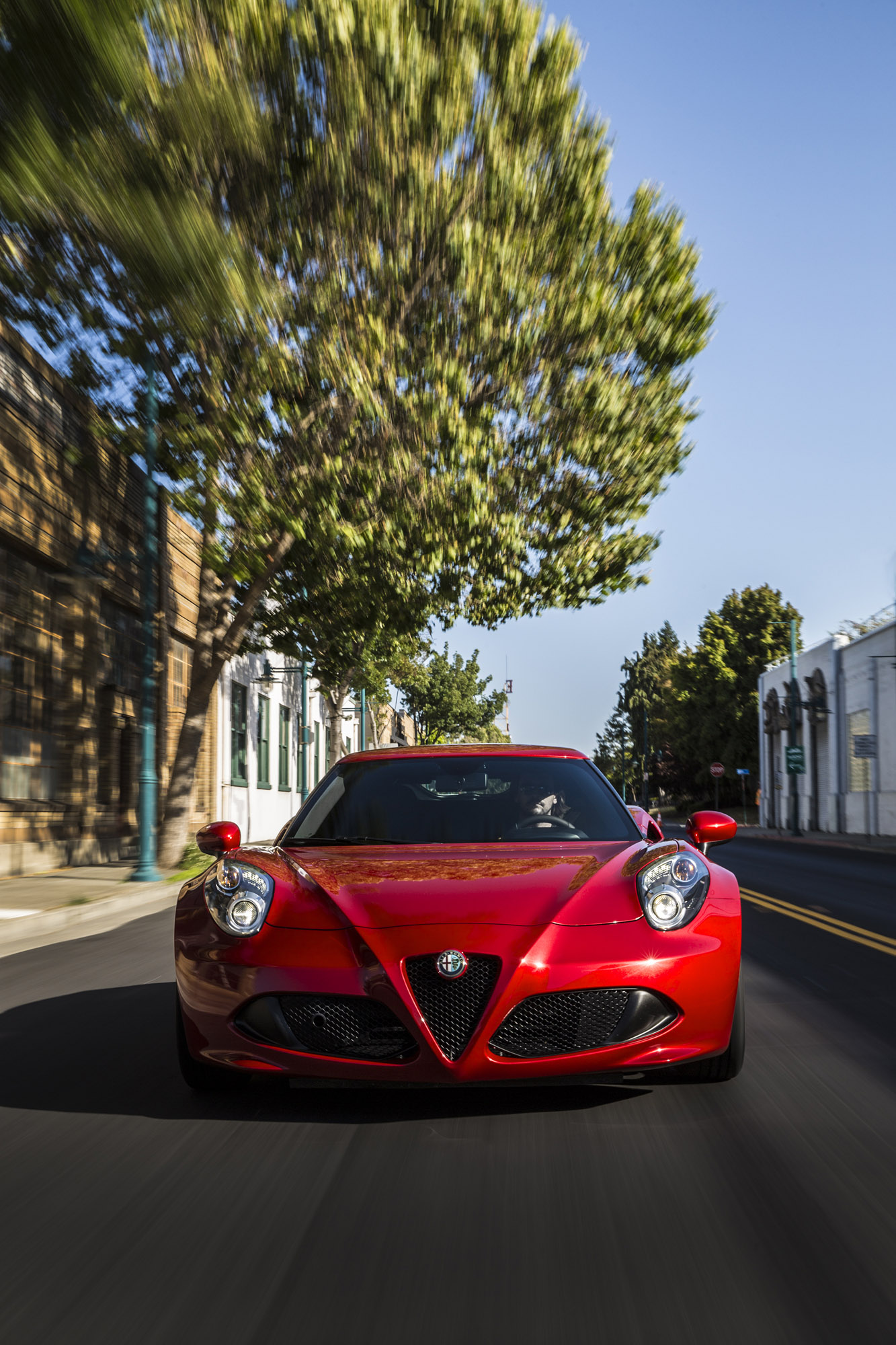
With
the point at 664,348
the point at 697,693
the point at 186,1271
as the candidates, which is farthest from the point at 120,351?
the point at 697,693

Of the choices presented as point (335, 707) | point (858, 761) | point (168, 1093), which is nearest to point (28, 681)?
point (168, 1093)

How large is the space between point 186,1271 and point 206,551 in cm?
1510

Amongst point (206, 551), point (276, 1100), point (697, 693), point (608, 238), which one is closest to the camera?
point (276, 1100)

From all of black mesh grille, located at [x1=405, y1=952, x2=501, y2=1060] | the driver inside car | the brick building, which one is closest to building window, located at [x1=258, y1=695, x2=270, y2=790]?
the brick building

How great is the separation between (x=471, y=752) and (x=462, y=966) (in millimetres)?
2110

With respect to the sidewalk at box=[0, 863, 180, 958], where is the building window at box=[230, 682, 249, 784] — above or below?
above

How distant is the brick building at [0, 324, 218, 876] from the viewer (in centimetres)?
1686

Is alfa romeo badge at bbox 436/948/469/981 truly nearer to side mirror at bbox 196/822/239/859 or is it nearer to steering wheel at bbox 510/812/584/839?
steering wheel at bbox 510/812/584/839

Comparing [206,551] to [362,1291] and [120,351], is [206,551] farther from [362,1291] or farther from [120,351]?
[362,1291]

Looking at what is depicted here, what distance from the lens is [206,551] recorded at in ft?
57.3

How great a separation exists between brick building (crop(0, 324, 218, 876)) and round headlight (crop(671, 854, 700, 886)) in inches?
533

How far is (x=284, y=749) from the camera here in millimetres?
39906

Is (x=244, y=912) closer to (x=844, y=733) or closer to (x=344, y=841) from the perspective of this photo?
(x=344, y=841)

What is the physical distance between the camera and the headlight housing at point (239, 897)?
14.0 ft
